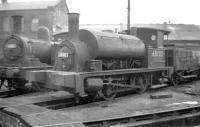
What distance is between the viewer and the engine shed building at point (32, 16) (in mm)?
34000

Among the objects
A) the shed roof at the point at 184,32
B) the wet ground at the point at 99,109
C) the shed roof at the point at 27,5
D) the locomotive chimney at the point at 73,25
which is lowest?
the wet ground at the point at 99,109

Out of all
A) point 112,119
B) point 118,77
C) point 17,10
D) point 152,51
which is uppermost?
point 17,10

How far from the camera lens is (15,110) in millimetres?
6969

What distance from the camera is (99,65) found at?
8.83m

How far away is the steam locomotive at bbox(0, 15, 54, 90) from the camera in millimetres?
10930

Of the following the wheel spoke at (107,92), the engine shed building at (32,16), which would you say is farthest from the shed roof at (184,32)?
the wheel spoke at (107,92)

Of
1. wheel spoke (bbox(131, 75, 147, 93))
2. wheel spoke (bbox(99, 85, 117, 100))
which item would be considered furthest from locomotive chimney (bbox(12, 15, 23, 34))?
wheel spoke (bbox(131, 75, 147, 93))

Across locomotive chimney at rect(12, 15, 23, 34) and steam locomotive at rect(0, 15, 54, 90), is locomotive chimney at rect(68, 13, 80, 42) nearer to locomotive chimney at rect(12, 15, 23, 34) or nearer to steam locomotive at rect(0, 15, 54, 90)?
steam locomotive at rect(0, 15, 54, 90)

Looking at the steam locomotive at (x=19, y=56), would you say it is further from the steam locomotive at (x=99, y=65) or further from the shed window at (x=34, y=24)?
the shed window at (x=34, y=24)

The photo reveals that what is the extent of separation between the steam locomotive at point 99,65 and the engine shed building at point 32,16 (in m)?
23.6

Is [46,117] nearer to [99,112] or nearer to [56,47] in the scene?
[99,112]

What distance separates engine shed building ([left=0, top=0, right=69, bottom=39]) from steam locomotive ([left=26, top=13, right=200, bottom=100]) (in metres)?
23.6

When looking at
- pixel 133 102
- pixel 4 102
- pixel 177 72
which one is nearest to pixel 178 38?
pixel 177 72

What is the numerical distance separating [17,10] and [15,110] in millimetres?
29342
